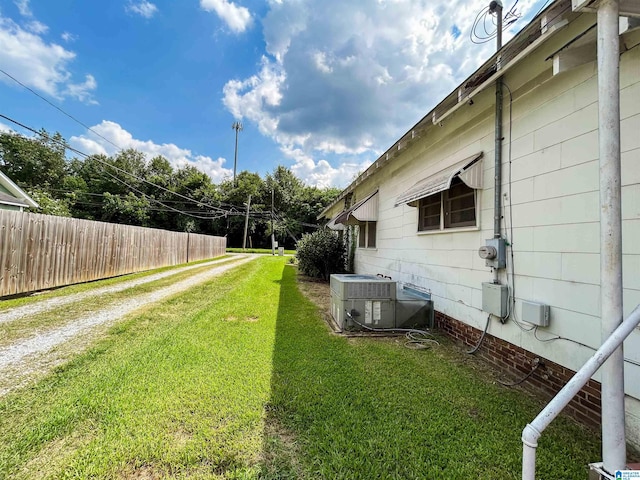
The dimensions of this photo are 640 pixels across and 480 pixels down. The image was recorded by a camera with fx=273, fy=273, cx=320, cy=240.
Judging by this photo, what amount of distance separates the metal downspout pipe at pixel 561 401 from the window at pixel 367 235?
7181 mm

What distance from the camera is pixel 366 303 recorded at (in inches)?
192

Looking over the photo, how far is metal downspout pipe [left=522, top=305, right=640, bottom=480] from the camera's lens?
1231 millimetres

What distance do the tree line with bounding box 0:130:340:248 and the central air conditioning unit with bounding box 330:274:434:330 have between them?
29.9 m

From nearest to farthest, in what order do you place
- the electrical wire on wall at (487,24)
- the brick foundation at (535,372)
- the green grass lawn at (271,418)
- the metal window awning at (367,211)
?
the green grass lawn at (271,418), the brick foundation at (535,372), the electrical wire on wall at (487,24), the metal window awning at (367,211)

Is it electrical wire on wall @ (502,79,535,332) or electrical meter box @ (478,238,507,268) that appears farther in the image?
electrical meter box @ (478,238,507,268)

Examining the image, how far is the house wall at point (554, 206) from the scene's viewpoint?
2.24m

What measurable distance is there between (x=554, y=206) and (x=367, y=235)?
6400mm

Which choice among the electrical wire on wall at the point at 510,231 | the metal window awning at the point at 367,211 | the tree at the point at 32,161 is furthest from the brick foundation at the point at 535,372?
the tree at the point at 32,161

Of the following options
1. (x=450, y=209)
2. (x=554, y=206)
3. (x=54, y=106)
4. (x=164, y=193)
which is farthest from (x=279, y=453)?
(x=164, y=193)

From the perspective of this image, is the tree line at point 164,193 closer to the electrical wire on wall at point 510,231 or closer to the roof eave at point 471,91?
the roof eave at point 471,91

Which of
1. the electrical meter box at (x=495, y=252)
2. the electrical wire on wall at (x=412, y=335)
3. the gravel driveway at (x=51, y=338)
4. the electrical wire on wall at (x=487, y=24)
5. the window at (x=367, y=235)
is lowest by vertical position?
the gravel driveway at (x=51, y=338)

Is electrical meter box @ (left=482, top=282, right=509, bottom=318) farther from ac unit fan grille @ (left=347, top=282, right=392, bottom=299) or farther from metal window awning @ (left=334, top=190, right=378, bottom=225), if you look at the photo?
metal window awning @ (left=334, top=190, right=378, bottom=225)

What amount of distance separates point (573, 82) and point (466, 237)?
216 centimetres

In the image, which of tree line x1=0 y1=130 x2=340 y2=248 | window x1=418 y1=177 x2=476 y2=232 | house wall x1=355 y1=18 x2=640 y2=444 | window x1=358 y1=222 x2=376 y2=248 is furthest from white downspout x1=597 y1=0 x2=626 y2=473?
tree line x1=0 y1=130 x2=340 y2=248
